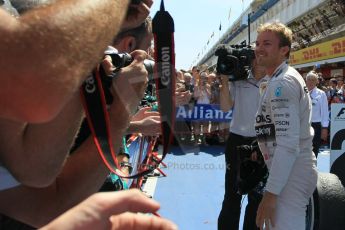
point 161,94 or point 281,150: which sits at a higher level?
point 161,94

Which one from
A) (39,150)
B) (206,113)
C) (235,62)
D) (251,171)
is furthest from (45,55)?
(206,113)

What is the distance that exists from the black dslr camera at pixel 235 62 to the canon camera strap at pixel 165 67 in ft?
9.03

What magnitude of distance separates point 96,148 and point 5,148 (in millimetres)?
322

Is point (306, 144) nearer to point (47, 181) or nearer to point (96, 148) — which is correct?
point (96, 148)

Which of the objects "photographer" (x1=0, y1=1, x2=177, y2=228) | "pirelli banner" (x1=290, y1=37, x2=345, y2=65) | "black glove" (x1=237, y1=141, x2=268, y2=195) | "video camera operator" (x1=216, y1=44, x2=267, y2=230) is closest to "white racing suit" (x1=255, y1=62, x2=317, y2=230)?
"black glove" (x1=237, y1=141, x2=268, y2=195)

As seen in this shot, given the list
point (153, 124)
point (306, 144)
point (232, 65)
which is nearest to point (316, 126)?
point (232, 65)

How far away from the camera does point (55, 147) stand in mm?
1159

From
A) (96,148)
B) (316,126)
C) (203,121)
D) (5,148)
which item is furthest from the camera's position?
(203,121)

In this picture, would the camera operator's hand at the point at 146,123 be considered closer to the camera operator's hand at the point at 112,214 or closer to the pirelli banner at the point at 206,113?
the camera operator's hand at the point at 112,214

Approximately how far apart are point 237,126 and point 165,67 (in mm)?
2861

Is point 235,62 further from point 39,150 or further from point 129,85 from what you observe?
point 39,150

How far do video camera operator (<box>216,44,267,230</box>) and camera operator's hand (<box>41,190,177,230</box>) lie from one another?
10.4 ft

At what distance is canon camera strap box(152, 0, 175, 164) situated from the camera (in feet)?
4.33

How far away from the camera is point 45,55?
768 mm
